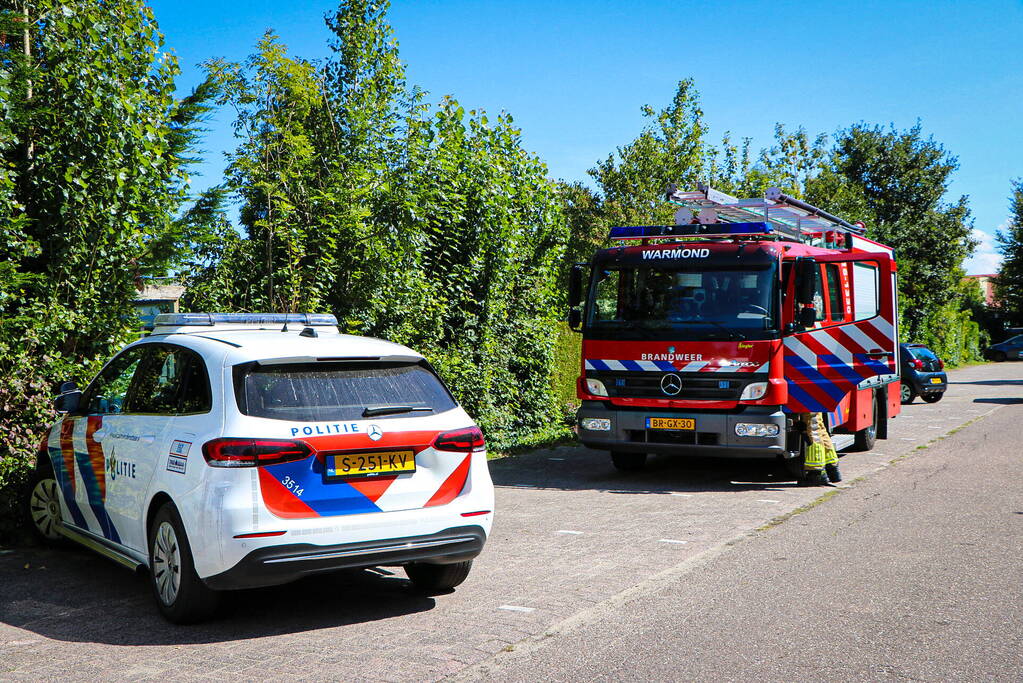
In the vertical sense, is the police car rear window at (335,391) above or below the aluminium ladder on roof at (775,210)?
Answer: below

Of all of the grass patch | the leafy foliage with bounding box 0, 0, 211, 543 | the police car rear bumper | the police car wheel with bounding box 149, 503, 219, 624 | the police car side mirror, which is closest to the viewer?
the police car rear bumper

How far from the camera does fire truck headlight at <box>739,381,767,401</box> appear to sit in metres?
10.4

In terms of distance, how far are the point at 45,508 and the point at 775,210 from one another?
8763mm

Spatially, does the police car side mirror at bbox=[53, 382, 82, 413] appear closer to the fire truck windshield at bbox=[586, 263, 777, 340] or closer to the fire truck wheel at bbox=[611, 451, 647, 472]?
the fire truck windshield at bbox=[586, 263, 777, 340]

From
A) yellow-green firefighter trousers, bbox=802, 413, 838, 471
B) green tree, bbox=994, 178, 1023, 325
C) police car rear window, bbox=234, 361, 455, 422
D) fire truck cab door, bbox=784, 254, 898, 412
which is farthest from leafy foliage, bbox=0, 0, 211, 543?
green tree, bbox=994, 178, 1023, 325

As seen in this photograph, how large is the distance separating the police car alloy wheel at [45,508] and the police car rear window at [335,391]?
2758mm

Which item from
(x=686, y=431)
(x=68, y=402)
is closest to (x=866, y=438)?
(x=686, y=431)

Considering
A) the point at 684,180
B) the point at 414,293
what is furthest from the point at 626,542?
the point at 684,180

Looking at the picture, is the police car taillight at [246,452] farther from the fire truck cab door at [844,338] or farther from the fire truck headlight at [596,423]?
the fire truck cab door at [844,338]

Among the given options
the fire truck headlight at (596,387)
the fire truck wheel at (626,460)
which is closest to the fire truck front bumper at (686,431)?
the fire truck headlight at (596,387)

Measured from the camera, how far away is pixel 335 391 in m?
5.64

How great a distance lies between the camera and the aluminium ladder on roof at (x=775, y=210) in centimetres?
1169

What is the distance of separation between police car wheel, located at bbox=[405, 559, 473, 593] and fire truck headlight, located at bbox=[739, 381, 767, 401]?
508 cm

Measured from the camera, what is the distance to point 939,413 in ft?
66.8
